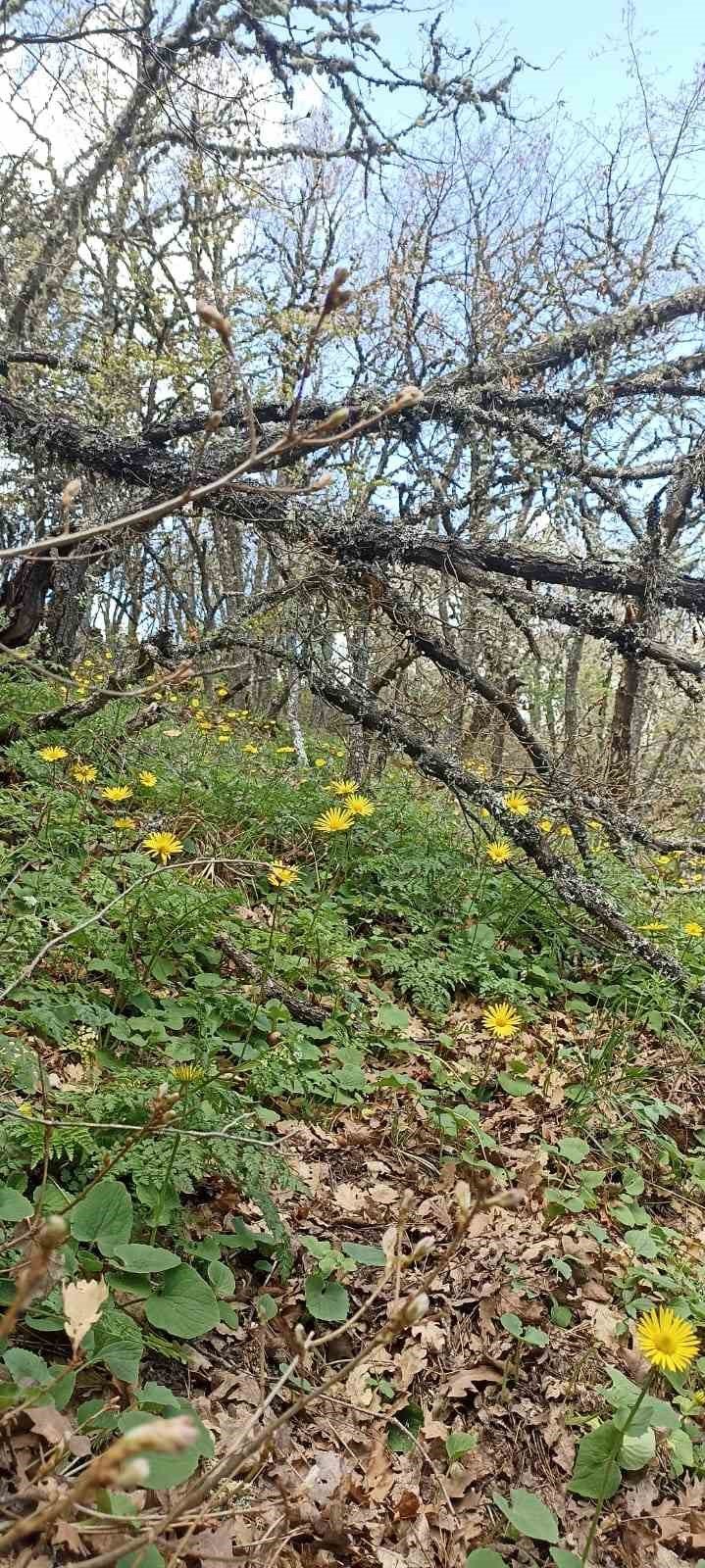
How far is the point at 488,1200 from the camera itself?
1.04 m

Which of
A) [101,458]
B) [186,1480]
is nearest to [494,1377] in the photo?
[186,1480]

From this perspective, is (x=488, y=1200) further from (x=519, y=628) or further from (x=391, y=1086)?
(x=519, y=628)

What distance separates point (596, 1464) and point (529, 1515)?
0.20 metres

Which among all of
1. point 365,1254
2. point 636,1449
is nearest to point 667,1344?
point 636,1449

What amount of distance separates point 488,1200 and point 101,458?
4321 millimetres

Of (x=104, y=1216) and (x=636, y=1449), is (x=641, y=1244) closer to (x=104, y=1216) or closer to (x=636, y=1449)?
(x=636, y=1449)

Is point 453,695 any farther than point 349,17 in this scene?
No

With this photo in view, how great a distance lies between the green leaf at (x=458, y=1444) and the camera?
1834mm

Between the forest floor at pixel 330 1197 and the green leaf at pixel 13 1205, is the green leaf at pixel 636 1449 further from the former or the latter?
the green leaf at pixel 13 1205

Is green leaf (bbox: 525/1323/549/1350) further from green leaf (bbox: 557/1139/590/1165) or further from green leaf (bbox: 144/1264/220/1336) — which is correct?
green leaf (bbox: 144/1264/220/1336)

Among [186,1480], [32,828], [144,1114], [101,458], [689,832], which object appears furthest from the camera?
[689,832]

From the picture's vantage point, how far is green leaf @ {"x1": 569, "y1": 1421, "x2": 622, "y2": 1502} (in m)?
1.78

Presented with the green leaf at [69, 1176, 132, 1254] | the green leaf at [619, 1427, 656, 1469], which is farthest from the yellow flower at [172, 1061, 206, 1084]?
the green leaf at [619, 1427, 656, 1469]

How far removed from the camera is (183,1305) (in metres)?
1.75
